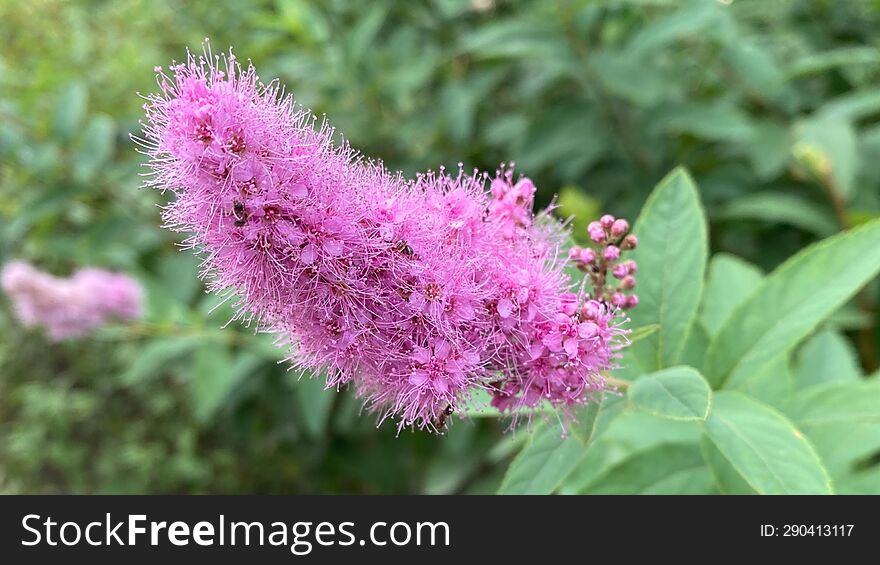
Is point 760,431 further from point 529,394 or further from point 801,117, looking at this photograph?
point 801,117

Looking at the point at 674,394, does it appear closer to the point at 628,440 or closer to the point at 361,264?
the point at 361,264

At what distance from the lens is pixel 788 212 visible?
263cm

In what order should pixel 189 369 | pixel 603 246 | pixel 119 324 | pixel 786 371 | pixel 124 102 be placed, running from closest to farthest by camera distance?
pixel 603 246, pixel 786 371, pixel 119 324, pixel 189 369, pixel 124 102

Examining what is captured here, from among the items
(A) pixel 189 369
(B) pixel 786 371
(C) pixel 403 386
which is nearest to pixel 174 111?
(C) pixel 403 386

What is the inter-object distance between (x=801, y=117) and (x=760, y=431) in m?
2.45

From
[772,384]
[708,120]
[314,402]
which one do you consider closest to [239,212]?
[772,384]

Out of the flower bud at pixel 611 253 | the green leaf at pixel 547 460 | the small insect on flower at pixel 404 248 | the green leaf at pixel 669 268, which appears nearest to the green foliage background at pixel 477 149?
the green leaf at pixel 669 268

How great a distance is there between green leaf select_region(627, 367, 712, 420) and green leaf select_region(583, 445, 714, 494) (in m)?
0.42

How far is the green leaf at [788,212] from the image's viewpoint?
2.64 m

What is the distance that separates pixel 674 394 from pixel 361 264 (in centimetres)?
58

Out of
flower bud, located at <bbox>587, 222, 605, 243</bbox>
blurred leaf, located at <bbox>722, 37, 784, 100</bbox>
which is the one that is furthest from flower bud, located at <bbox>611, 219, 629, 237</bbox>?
blurred leaf, located at <bbox>722, 37, 784, 100</bbox>

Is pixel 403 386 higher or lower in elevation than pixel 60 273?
lower

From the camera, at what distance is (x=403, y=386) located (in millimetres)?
1172

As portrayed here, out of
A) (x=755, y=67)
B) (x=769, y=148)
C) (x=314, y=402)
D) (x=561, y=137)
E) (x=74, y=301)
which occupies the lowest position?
(x=314, y=402)
